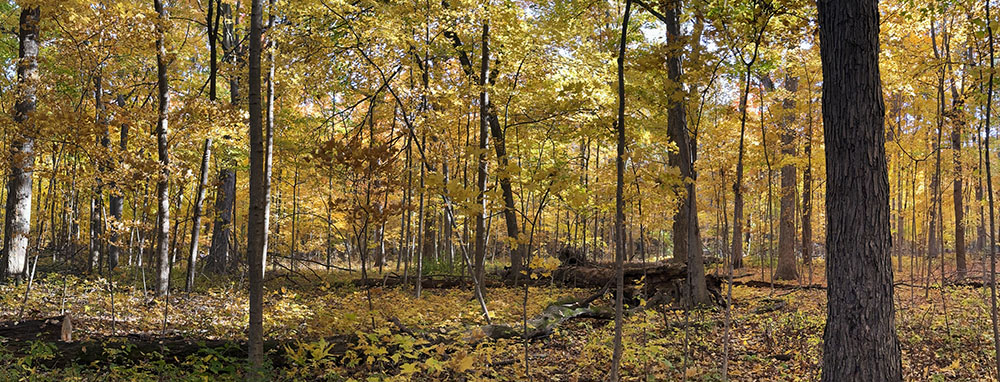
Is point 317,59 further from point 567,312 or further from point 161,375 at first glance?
point 567,312

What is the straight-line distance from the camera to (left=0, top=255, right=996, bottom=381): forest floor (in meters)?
4.89

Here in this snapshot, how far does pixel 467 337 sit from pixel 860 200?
3845 millimetres

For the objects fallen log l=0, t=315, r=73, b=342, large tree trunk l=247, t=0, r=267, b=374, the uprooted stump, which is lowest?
fallen log l=0, t=315, r=73, b=342

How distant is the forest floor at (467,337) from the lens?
16.0 feet

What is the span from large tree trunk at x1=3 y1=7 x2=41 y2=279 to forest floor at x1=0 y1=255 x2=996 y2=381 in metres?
0.72

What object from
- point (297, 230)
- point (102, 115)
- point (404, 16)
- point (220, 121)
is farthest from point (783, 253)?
point (297, 230)

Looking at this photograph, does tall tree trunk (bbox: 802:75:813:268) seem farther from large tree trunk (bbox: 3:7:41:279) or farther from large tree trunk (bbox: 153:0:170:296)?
large tree trunk (bbox: 3:7:41:279)

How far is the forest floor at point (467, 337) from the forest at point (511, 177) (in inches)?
2.0

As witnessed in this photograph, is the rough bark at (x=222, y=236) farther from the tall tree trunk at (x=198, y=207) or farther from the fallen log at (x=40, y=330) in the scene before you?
the fallen log at (x=40, y=330)

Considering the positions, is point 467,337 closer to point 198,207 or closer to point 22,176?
point 198,207

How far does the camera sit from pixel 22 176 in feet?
33.8

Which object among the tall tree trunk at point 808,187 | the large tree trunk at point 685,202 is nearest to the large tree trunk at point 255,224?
the large tree trunk at point 685,202

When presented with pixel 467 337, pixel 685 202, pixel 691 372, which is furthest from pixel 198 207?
pixel 691 372

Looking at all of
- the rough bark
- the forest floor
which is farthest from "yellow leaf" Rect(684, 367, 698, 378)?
the rough bark
